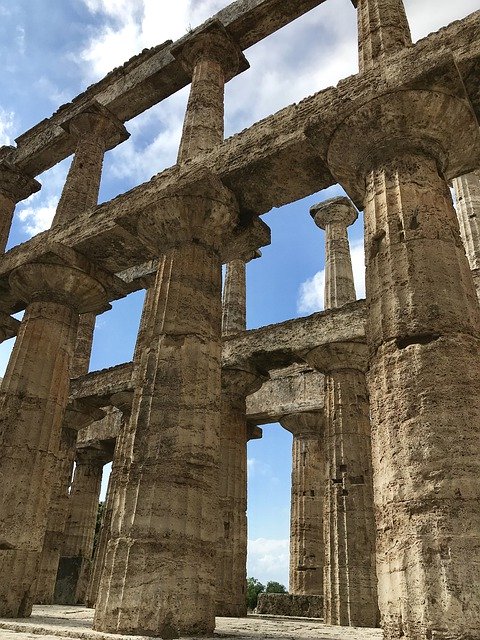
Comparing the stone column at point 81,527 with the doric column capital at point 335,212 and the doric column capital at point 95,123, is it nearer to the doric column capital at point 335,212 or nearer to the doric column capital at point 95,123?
the doric column capital at point 95,123

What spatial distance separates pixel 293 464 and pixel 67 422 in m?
6.93

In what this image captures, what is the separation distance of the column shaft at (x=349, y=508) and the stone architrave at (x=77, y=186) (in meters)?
5.94

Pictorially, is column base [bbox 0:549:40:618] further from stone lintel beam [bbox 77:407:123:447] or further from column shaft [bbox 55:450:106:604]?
column shaft [bbox 55:450:106:604]

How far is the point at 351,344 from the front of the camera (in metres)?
11.8

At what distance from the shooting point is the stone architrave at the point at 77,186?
41.4 feet

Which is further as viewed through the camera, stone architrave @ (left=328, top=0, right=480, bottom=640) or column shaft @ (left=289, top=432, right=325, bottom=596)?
column shaft @ (left=289, top=432, right=325, bottom=596)

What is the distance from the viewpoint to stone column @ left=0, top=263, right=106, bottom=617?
336 inches

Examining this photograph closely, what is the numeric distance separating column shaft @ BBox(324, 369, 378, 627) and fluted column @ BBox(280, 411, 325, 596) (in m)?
3.92

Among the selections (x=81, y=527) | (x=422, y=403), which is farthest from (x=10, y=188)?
(x=422, y=403)

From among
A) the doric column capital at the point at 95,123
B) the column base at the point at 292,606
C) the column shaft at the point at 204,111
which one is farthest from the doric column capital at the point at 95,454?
the column shaft at the point at 204,111

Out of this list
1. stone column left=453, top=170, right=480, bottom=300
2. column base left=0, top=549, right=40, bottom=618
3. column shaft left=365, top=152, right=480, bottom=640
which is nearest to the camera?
column shaft left=365, top=152, right=480, bottom=640

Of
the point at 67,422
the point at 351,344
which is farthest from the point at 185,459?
the point at 67,422

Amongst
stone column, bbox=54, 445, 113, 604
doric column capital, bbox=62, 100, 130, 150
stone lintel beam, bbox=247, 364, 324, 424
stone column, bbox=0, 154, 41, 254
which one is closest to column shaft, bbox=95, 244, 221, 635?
doric column capital, bbox=62, 100, 130, 150

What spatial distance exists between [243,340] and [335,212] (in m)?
9.13
